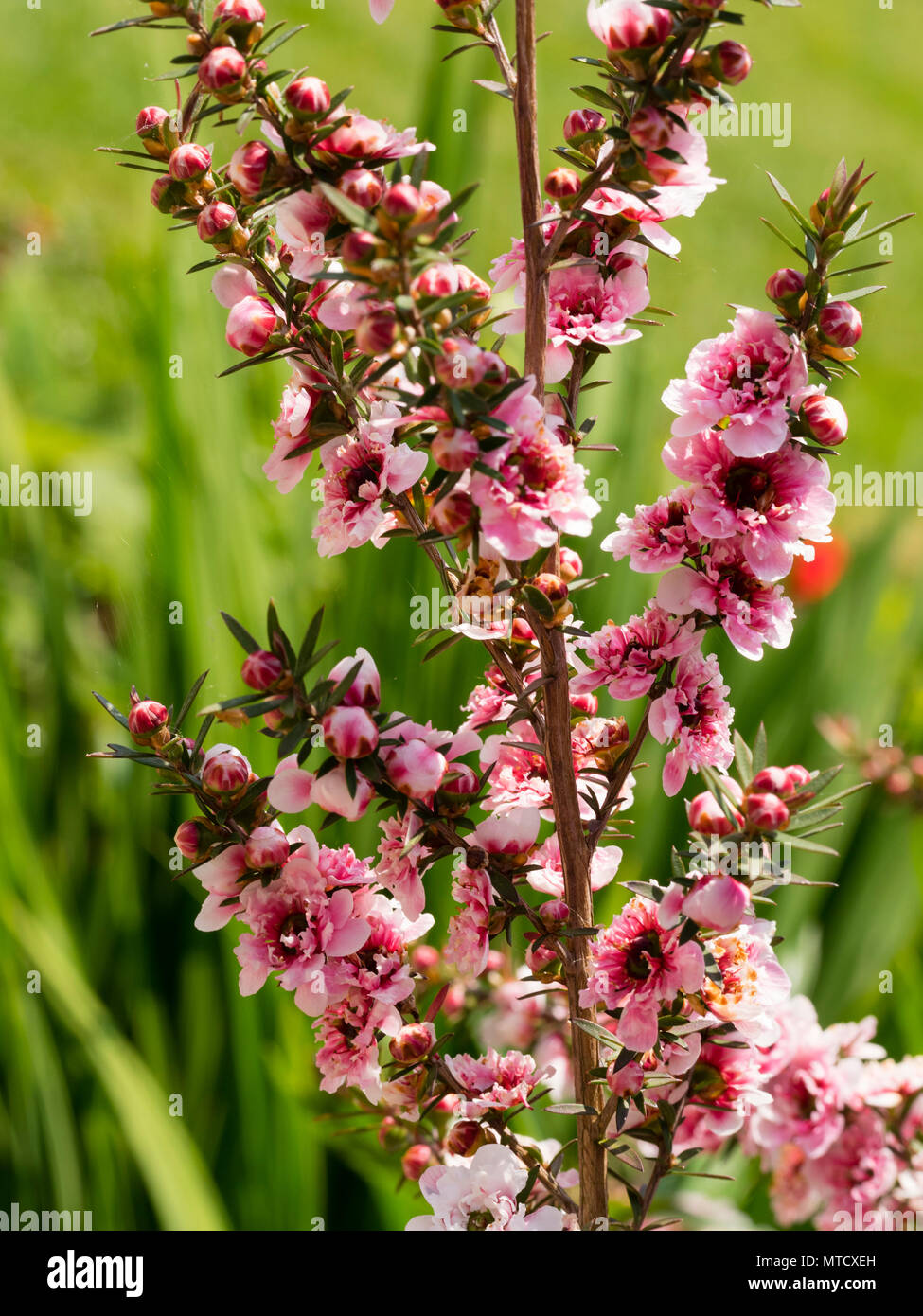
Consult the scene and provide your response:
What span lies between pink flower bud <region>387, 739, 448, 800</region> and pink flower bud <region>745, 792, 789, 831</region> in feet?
0.44

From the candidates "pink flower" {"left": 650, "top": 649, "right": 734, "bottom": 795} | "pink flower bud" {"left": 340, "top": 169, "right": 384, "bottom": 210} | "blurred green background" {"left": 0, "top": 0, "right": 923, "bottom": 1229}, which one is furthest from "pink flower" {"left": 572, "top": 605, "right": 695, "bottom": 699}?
"blurred green background" {"left": 0, "top": 0, "right": 923, "bottom": 1229}

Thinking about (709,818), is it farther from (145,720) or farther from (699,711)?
(145,720)

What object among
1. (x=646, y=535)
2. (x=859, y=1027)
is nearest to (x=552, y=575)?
(x=646, y=535)

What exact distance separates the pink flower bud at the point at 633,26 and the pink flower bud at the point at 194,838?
15.0 inches

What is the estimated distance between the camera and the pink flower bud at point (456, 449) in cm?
46

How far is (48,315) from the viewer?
2.05 metres

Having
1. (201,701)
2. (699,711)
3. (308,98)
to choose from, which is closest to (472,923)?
(699,711)

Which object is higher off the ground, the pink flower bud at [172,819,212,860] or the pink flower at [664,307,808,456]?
the pink flower at [664,307,808,456]

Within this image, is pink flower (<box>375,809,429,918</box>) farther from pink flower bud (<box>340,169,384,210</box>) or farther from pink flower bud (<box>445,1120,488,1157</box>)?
pink flower bud (<box>340,169,384,210</box>)

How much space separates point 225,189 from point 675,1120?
50cm

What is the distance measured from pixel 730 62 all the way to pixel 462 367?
17 centimetres

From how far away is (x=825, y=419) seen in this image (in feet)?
1.73

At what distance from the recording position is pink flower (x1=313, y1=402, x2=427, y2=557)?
1.77 ft

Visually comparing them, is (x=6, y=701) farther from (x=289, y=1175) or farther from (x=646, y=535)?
(x=646, y=535)
